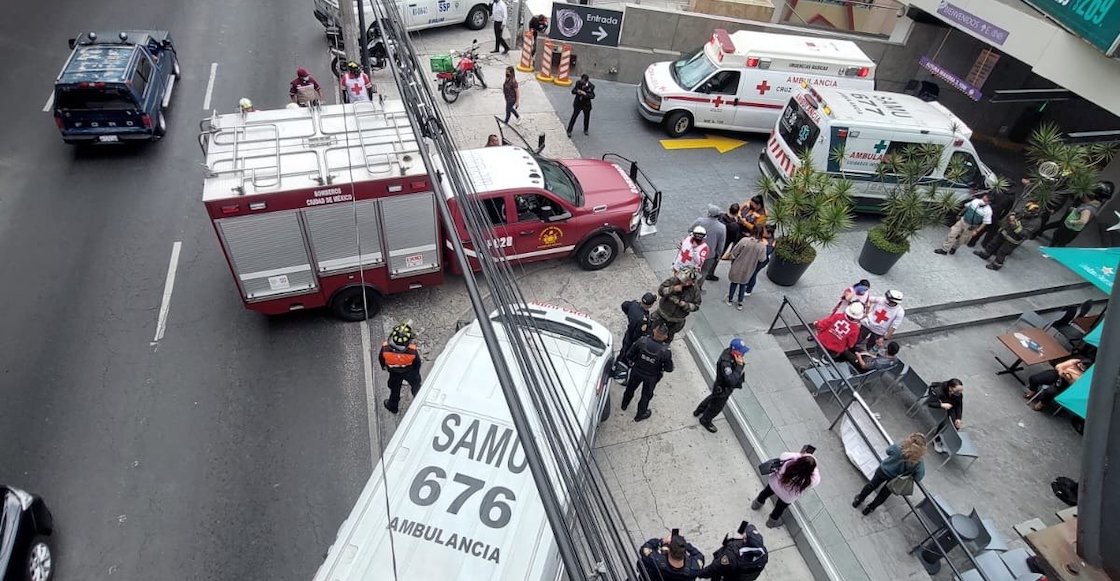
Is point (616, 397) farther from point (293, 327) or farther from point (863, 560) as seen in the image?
point (293, 327)

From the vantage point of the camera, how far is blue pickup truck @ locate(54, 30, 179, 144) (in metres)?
11.6

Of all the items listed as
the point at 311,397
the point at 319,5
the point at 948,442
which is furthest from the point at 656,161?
the point at 319,5

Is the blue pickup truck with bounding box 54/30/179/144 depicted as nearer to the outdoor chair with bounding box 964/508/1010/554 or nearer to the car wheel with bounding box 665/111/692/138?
the car wheel with bounding box 665/111/692/138

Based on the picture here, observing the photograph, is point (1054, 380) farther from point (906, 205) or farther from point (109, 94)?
point (109, 94)

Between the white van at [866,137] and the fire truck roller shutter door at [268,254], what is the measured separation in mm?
9310

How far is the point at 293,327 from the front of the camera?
31.0 feet

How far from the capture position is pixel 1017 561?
668 cm

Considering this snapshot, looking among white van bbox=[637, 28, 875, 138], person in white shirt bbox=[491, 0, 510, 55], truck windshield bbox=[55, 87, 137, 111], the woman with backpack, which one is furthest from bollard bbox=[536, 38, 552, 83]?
the woman with backpack

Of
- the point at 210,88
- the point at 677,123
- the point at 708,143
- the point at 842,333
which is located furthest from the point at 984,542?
the point at 210,88

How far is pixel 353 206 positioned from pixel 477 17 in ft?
42.6

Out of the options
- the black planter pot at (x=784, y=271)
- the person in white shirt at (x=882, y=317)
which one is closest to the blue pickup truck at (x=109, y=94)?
the black planter pot at (x=784, y=271)

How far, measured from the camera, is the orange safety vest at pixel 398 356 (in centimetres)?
731

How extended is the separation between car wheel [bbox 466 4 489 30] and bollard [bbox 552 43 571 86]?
4204mm

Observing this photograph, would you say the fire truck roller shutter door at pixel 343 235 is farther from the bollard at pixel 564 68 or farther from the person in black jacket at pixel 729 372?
the bollard at pixel 564 68
